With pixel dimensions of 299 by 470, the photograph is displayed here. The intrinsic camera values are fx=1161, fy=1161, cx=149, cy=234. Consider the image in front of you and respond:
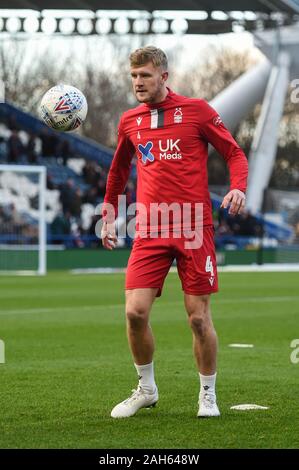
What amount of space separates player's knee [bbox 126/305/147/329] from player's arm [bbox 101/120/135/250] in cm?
65

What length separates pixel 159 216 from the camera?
25.2 ft

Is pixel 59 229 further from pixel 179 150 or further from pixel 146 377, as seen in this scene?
pixel 179 150

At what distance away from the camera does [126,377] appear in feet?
Answer: 32.0

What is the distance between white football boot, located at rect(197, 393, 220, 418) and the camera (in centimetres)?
753

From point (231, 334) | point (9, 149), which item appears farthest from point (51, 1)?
point (231, 334)

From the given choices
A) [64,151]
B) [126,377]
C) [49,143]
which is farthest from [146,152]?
[49,143]

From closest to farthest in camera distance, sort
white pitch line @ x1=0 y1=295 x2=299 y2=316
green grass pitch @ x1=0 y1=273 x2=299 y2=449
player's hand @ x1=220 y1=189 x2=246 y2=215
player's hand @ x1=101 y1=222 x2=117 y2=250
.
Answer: green grass pitch @ x1=0 y1=273 x2=299 y2=449
player's hand @ x1=220 y1=189 x2=246 y2=215
player's hand @ x1=101 y1=222 x2=117 y2=250
white pitch line @ x1=0 y1=295 x2=299 y2=316

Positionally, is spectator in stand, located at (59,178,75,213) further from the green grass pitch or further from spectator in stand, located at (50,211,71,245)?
the green grass pitch

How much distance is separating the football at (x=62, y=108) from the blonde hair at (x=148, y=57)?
62 cm

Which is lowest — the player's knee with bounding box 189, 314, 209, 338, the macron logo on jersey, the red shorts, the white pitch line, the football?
the white pitch line

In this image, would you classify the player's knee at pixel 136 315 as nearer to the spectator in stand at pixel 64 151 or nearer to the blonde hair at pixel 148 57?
the blonde hair at pixel 148 57

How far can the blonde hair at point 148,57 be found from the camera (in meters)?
7.54

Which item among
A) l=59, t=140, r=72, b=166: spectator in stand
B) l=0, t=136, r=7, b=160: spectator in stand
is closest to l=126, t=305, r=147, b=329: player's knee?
l=0, t=136, r=7, b=160: spectator in stand

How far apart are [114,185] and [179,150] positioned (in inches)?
28.5
